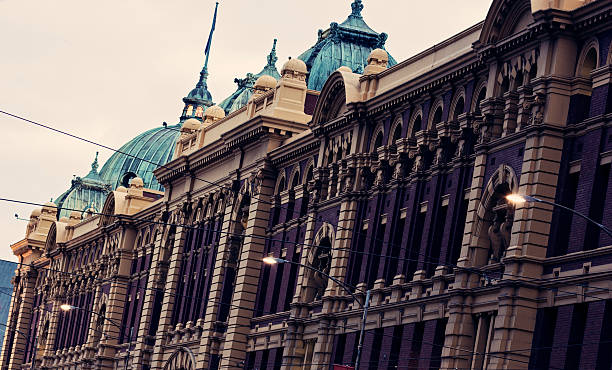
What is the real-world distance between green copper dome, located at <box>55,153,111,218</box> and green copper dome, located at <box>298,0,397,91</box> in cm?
4816

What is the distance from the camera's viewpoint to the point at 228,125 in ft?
276

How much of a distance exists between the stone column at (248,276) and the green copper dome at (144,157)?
50.7 meters

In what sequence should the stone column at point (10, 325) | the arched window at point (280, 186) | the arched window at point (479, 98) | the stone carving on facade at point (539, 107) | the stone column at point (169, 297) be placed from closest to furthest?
the stone carving on facade at point (539, 107) < the arched window at point (479, 98) < the arched window at point (280, 186) < the stone column at point (169, 297) < the stone column at point (10, 325)

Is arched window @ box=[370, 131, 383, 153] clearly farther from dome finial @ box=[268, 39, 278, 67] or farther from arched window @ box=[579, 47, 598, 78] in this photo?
dome finial @ box=[268, 39, 278, 67]

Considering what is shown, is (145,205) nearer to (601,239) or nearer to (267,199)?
(267,199)

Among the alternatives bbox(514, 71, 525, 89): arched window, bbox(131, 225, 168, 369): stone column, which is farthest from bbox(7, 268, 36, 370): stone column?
bbox(514, 71, 525, 89): arched window

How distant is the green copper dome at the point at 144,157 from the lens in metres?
130

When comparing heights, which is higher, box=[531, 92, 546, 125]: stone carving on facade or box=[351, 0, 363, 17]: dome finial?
box=[351, 0, 363, 17]: dome finial

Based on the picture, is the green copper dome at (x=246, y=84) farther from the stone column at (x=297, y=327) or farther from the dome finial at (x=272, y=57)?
the stone column at (x=297, y=327)

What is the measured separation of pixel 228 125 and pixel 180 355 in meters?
12.0

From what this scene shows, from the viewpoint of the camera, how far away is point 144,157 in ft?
433

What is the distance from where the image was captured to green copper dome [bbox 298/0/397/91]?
288 feet

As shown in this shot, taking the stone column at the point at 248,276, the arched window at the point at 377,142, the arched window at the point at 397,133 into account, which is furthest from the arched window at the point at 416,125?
the stone column at the point at 248,276

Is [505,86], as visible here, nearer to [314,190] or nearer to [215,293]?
[314,190]
